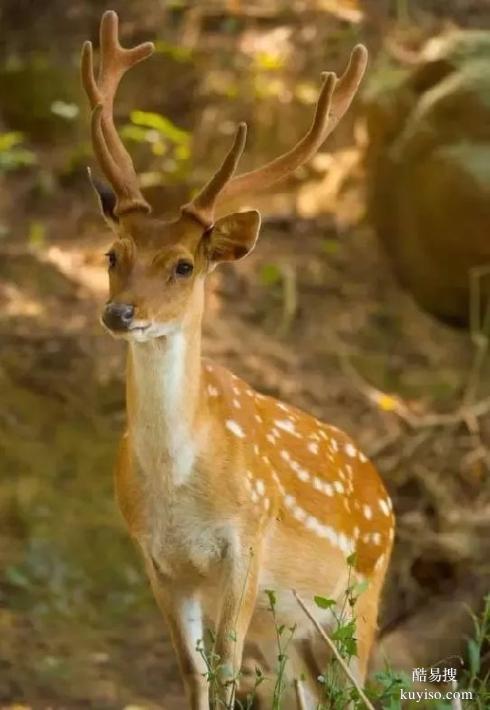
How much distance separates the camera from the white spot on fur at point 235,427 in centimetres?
349

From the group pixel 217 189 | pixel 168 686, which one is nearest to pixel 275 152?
pixel 168 686

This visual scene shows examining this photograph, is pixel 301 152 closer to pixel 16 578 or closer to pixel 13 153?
pixel 16 578

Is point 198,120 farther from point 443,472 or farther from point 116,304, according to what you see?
point 116,304

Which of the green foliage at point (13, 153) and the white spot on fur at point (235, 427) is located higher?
the green foliage at point (13, 153)

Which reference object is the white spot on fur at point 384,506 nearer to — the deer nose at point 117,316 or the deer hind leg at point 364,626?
the deer hind leg at point 364,626

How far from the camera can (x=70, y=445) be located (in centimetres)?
558

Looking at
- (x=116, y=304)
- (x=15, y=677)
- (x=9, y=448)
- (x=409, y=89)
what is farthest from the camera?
(x=409, y=89)

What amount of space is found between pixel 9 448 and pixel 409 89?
2.82m

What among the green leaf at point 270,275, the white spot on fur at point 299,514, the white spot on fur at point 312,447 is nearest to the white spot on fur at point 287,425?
the white spot on fur at point 312,447

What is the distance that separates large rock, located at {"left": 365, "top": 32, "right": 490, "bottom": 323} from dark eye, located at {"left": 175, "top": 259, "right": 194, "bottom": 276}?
343cm

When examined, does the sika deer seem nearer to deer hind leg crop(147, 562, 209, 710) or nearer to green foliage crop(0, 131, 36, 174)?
deer hind leg crop(147, 562, 209, 710)

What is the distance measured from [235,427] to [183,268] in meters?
0.52

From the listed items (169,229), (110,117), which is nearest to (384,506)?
(169,229)

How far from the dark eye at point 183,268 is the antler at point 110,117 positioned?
0.67 ft
